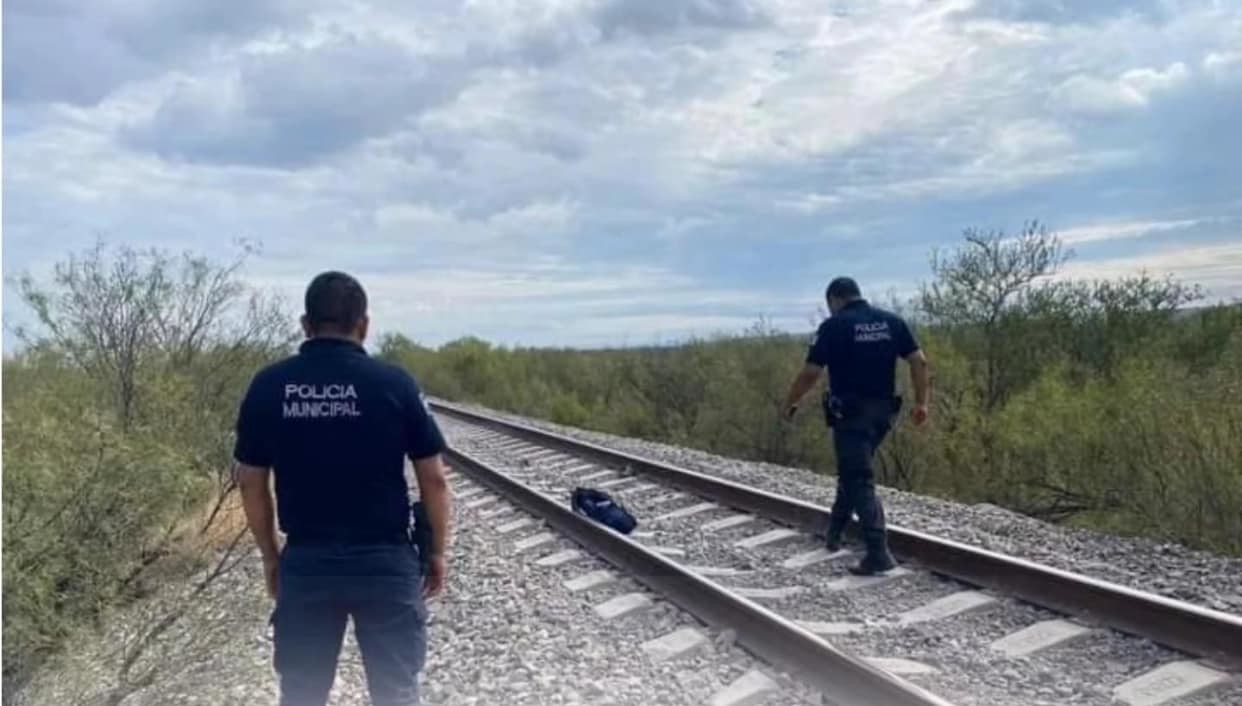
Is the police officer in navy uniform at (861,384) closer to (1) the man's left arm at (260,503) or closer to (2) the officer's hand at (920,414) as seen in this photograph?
(2) the officer's hand at (920,414)

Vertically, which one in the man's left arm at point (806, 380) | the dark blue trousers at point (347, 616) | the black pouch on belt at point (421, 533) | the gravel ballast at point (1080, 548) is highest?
the man's left arm at point (806, 380)

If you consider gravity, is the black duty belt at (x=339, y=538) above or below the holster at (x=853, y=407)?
below

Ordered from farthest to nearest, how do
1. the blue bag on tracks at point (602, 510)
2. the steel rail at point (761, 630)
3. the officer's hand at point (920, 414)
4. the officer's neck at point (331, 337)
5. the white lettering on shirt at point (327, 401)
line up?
the blue bag on tracks at point (602, 510) < the officer's hand at point (920, 414) < the steel rail at point (761, 630) < the officer's neck at point (331, 337) < the white lettering on shirt at point (327, 401)

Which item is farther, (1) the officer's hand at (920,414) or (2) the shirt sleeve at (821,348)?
(1) the officer's hand at (920,414)

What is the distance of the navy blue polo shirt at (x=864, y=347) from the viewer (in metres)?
8.31

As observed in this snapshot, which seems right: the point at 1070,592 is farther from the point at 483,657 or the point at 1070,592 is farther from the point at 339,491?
the point at 339,491

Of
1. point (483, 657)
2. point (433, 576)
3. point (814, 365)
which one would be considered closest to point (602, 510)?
point (814, 365)

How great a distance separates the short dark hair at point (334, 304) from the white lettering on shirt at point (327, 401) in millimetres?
221

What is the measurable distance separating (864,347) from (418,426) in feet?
16.7

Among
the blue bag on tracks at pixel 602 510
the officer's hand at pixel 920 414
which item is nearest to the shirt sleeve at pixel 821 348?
the officer's hand at pixel 920 414

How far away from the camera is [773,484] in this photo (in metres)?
13.9

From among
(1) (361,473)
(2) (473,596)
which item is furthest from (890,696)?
(2) (473,596)

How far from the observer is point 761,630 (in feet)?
21.4

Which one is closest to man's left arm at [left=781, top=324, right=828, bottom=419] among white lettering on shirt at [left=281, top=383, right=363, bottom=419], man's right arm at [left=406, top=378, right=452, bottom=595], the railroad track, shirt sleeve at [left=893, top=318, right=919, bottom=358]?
shirt sleeve at [left=893, top=318, right=919, bottom=358]
